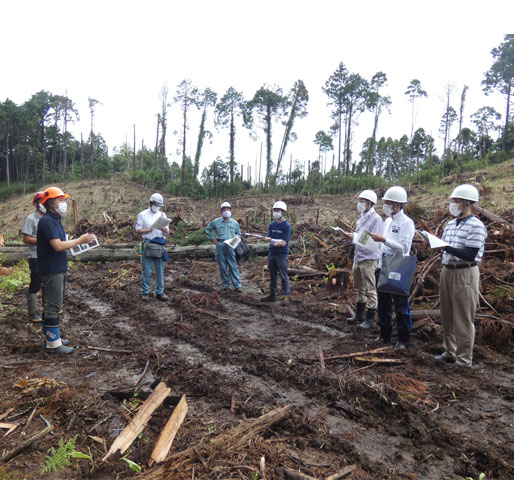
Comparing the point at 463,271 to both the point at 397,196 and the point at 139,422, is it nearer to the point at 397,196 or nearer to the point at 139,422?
the point at 397,196

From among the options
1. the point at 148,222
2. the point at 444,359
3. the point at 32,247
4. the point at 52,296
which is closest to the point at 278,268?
the point at 148,222

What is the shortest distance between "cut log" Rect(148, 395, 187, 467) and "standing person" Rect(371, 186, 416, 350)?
3.27m

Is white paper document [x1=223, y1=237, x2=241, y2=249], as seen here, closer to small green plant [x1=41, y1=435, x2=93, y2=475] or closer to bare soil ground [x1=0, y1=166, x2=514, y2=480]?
bare soil ground [x1=0, y1=166, x2=514, y2=480]

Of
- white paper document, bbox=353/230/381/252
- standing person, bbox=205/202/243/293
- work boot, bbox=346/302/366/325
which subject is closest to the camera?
white paper document, bbox=353/230/381/252

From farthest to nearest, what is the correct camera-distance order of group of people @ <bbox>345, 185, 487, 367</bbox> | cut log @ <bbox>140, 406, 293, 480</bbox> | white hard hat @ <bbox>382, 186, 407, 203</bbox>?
white hard hat @ <bbox>382, 186, 407, 203</bbox> < group of people @ <bbox>345, 185, 487, 367</bbox> < cut log @ <bbox>140, 406, 293, 480</bbox>

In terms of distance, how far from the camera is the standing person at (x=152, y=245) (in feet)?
26.2

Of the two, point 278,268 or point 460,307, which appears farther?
point 278,268

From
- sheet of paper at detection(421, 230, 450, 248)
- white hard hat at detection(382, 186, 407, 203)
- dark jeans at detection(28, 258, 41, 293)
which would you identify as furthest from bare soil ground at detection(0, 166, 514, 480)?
white hard hat at detection(382, 186, 407, 203)

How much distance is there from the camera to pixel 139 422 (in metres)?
3.20

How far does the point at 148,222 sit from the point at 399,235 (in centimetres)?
545

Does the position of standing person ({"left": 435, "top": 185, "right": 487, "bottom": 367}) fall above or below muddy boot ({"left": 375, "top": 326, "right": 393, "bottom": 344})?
above

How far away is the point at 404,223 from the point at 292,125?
108ft

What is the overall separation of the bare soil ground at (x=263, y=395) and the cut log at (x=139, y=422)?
62mm

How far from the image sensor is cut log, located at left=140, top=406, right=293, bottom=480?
262 centimetres
